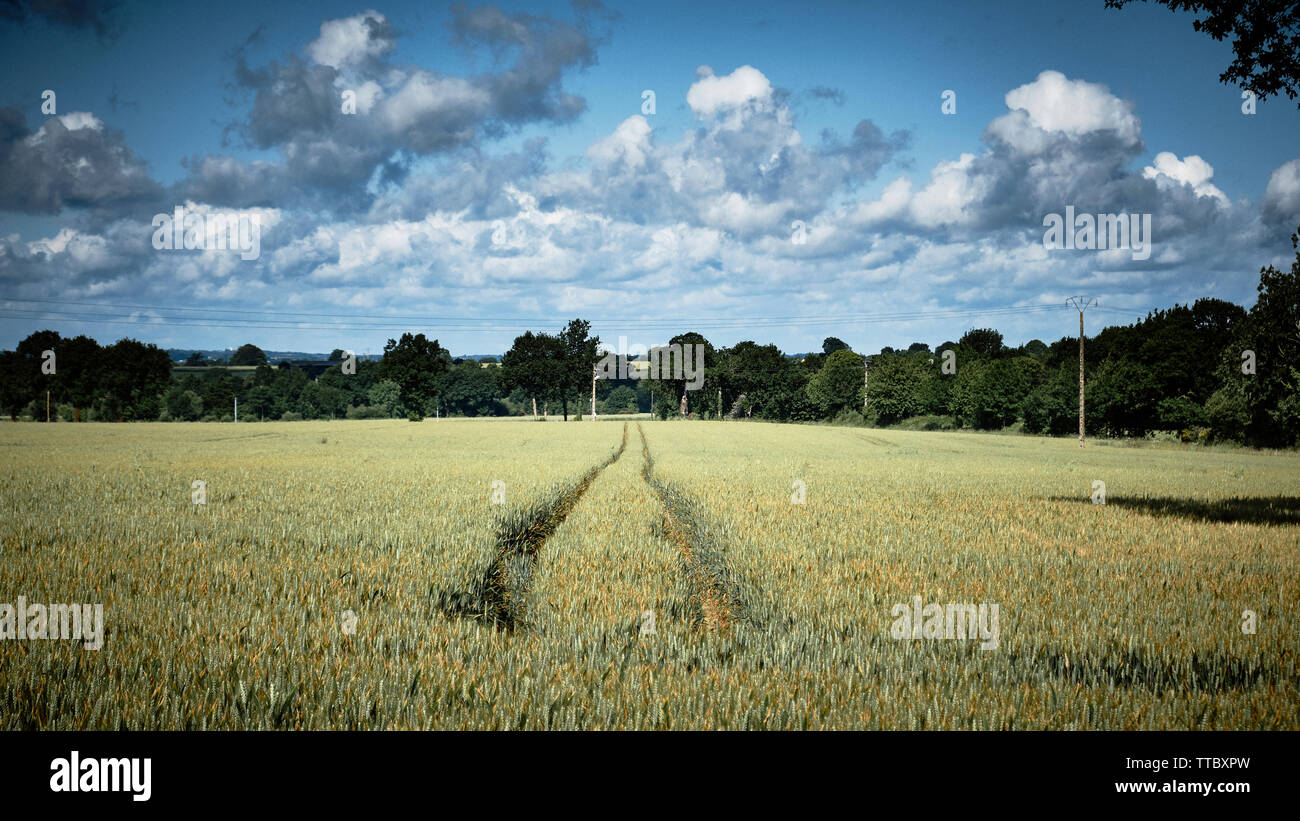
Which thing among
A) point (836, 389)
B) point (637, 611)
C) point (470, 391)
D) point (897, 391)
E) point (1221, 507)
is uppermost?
point (470, 391)

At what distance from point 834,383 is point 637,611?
12082cm

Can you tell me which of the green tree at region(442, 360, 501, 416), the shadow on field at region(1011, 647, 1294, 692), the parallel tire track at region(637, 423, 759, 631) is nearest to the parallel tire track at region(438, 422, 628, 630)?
the parallel tire track at region(637, 423, 759, 631)

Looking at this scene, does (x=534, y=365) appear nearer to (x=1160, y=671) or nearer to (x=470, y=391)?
(x=470, y=391)

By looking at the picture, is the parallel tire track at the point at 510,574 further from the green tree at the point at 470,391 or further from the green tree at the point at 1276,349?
the green tree at the point at 470,391

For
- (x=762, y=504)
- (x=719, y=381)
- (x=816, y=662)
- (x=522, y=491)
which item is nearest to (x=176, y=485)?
(x=522, y=491)

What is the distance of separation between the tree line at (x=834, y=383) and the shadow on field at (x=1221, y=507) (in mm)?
30401

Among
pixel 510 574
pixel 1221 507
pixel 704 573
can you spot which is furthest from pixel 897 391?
pixel 510 574

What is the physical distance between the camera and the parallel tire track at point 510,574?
313 inches

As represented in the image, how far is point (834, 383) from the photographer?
12275 centimetres

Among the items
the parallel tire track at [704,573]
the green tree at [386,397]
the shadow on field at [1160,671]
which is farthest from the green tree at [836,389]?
the shadow on field at [1160,671]

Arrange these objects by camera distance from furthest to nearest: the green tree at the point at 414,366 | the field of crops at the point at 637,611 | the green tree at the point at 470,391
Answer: the green tree at the point at 470,391 < the green tree at the point at 414,366 < the field of crops at the point at 637,611

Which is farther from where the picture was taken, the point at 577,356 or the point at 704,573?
the point at 577,356

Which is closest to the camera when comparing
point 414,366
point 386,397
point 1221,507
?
point 1221,507

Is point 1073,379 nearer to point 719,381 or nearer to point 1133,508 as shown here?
point 719,381
